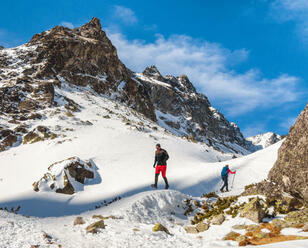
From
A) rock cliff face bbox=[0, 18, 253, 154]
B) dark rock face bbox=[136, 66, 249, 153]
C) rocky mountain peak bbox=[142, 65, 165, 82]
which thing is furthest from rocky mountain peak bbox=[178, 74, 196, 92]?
rock cliff face bbox=[0, 18, 253, 154]

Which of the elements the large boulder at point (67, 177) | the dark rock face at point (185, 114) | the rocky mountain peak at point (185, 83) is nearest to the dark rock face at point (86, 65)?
the dark rock face at point (185, 114)

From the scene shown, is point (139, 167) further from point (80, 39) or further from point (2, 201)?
point (80, 39)

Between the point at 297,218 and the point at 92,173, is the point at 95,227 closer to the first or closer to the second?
the point at 297,218

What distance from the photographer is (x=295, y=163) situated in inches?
293

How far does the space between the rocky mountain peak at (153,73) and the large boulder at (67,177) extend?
13047cm

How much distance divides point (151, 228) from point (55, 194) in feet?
29.6

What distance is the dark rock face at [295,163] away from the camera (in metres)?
7.09

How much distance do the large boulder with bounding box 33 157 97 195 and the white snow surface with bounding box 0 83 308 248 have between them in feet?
1.66

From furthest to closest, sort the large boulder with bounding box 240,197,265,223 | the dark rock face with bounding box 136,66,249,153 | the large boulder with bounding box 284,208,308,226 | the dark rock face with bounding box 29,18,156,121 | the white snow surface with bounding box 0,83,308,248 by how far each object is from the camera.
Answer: the dark rock face with bounding box 136,66,249,153
the dark rock face with bounding box 29,18,156,121
the large boulder with bounding box 240,197,265,223
the large boulder with bounding box 284,208,308,226
the white snow surface with bounding box 0,83,308,248

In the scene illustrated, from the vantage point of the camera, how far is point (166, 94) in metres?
115

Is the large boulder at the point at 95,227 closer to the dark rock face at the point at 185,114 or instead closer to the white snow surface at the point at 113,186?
the white snow surface at the point at 113,186

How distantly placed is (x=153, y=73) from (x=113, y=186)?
13950 centimetres

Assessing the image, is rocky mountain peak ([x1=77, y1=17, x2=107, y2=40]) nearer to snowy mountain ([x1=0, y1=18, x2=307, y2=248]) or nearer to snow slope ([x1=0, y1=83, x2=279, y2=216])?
snowy mountain ([x1=0, y1=18, x2=307, y2=248])

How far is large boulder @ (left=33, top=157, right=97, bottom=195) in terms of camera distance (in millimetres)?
14086
